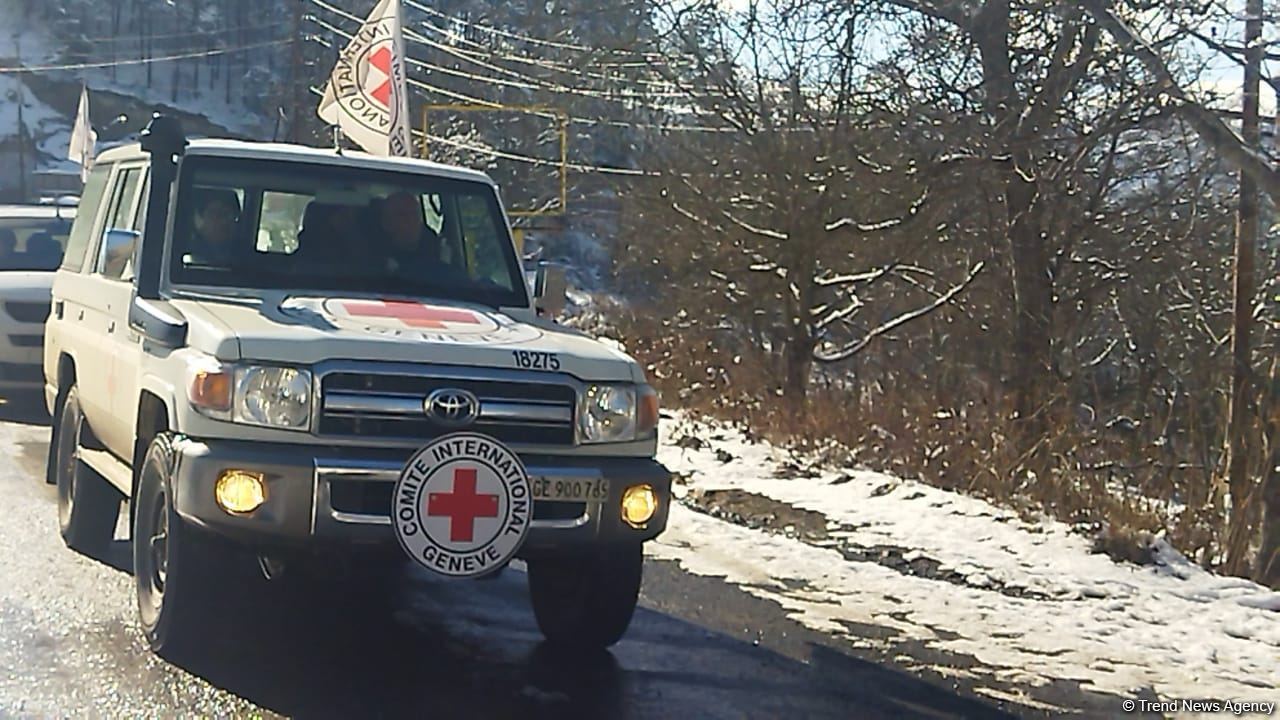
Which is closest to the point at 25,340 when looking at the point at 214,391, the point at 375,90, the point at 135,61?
the point at 375,90

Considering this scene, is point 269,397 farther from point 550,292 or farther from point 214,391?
point 550,292

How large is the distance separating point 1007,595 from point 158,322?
4.47 meters

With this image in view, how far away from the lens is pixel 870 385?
61.6 feet

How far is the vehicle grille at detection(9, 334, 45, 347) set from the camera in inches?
538

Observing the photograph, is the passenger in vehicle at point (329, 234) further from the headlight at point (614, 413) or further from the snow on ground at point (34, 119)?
the snow on ground at point (34, 119)

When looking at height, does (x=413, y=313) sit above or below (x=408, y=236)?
below

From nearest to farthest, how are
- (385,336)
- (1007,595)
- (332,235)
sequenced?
1. (385,336)
2. (332,235)
3. (1007,595)

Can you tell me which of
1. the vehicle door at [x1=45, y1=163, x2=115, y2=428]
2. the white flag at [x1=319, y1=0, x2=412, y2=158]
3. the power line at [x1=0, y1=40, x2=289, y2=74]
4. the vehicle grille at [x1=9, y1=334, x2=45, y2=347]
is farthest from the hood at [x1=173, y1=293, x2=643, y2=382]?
the power line at [x1=0, y1=40, x2=289, y2=74]

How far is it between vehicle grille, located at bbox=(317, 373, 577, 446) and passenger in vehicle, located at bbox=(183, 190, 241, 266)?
162 cm

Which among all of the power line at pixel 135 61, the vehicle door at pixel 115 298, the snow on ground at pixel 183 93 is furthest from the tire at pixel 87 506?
the power line at pixel 135 61

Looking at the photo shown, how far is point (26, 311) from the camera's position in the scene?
13.7 metres

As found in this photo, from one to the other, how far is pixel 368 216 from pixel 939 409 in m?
8.98

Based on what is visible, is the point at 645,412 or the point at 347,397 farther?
the point at 645,412

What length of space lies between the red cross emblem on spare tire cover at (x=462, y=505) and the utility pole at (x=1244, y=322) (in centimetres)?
515
